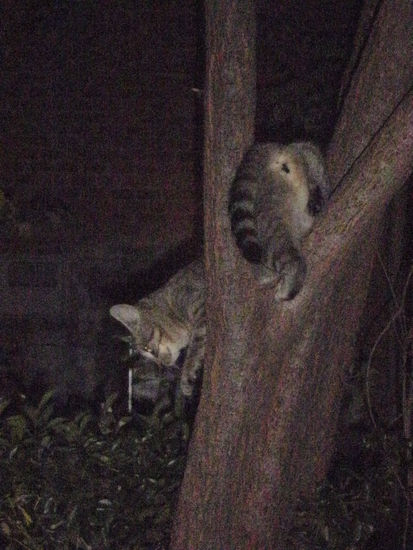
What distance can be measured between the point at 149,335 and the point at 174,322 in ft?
0.56

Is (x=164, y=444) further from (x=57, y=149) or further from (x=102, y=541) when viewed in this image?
(x=57, y=149)

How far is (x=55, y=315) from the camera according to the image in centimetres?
614

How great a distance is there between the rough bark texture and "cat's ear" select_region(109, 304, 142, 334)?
52.4 inches

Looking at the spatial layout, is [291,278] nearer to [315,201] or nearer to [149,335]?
[315,201]

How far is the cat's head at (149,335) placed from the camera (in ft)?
13.8

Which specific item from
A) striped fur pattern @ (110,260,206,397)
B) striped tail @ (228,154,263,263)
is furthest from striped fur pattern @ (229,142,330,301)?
striped fur pattern @ (110,260,206,397)

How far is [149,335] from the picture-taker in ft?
14.1

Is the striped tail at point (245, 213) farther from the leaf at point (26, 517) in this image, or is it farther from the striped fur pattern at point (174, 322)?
the leaf at point (26, 517)

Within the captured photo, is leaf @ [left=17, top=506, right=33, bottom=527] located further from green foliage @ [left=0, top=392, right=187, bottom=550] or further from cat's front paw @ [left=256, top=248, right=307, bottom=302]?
cat's front paw @ [left=256, top=248, right=307, bottom=302]

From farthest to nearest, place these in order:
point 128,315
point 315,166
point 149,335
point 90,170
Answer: point 90,170 → point 149,335 → point 128,315 → point 315,166

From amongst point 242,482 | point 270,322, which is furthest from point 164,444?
point 270,322

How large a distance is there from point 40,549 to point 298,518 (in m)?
1.11

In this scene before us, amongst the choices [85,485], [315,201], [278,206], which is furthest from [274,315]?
[85,485]

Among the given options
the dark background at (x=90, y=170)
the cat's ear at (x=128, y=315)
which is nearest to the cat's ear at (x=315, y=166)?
the cat's ear at (x=128, y=315)
